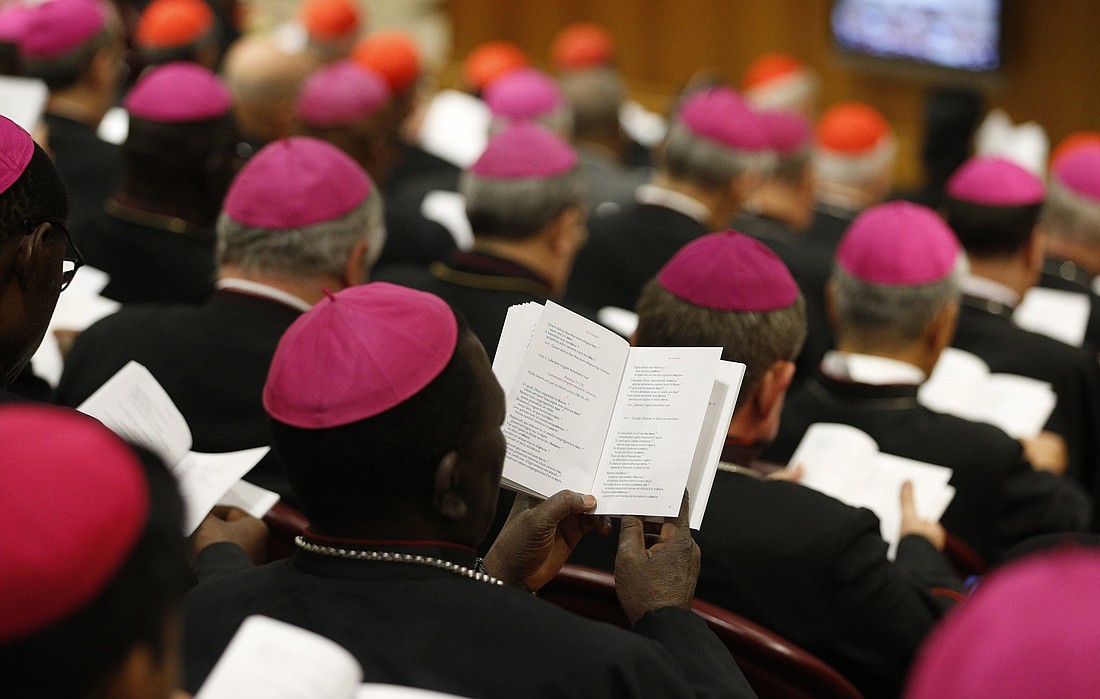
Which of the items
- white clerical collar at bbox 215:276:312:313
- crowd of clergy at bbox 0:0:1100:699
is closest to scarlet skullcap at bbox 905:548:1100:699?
crowd of clergy at bbox 0:0:1100:699

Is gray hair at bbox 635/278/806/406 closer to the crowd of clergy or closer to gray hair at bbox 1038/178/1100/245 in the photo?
the crowd of clergy

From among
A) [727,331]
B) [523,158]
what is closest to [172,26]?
[523,158]

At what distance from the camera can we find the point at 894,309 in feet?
9.49

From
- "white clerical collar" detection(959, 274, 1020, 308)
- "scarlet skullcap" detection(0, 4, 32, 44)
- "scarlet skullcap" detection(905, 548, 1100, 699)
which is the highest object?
"scarlet skullcap" detection(905, 548, 1100, 699)

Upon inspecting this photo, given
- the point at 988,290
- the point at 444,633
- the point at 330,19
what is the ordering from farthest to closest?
the point at 330,19 → the point at 988,290 → the point at 444,633

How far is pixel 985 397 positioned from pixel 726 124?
1.67 metres

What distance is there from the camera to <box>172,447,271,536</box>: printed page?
1843mm

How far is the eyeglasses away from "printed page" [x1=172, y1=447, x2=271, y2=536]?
36 cm

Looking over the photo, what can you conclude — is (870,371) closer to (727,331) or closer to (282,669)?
(727,331)

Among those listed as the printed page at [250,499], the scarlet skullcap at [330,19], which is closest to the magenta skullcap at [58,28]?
the scarlet skullcap at [330,19]

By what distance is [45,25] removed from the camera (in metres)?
4.52

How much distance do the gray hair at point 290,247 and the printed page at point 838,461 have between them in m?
1.09

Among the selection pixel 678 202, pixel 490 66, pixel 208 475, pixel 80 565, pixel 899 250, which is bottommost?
pixel 490 66

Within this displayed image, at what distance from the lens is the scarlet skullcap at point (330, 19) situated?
7.46m
